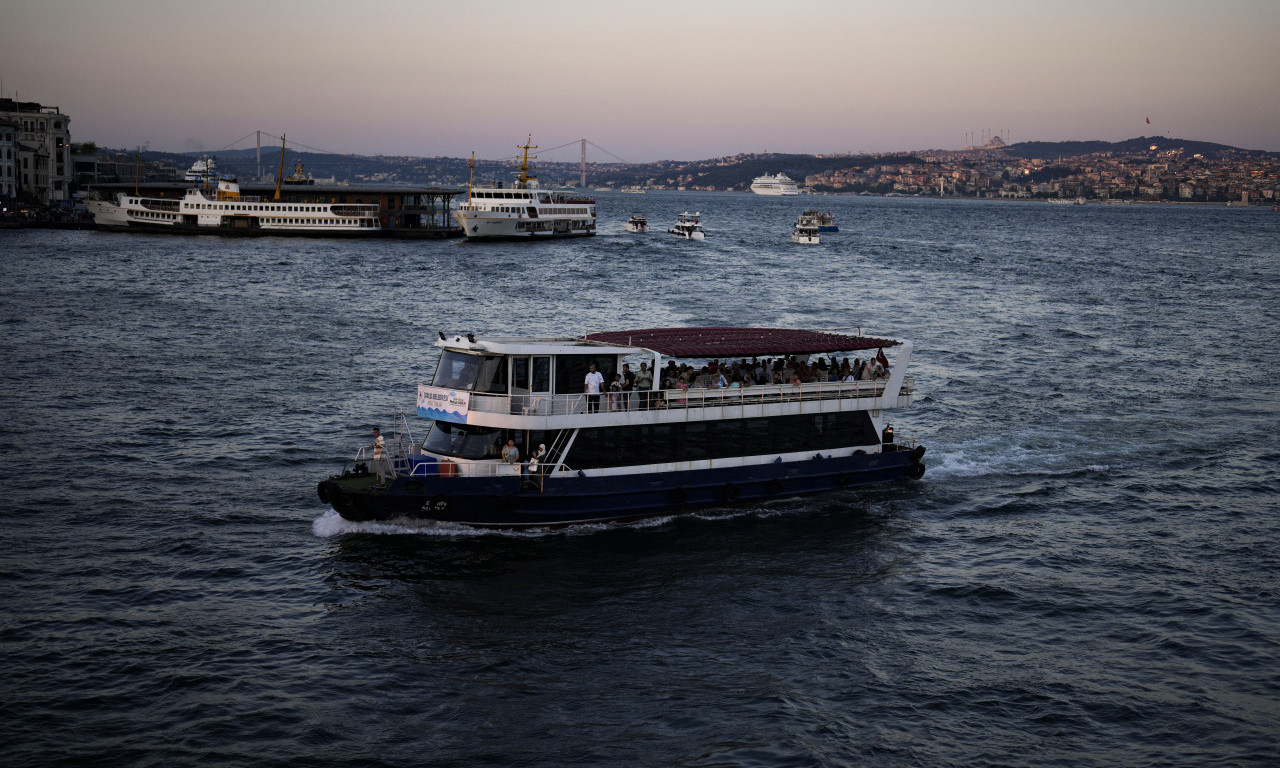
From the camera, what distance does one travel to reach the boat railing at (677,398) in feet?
91.1

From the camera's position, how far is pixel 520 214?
457 ft

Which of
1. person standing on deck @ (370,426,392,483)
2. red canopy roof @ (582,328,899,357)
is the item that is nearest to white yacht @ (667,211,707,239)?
red canopy roof @ (582,328,899,357)

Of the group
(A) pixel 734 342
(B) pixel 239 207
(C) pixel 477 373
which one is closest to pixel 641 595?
(C) pixel 477 373

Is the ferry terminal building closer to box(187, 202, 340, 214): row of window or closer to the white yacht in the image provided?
box(187, 202, 340, 214): row of window

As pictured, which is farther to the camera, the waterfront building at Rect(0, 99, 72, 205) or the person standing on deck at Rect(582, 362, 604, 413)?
the waterfront building at Rect(0, 99, 72, 205)

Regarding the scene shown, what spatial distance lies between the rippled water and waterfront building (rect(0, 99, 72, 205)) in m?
114

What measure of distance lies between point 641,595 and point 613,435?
17.7 ft

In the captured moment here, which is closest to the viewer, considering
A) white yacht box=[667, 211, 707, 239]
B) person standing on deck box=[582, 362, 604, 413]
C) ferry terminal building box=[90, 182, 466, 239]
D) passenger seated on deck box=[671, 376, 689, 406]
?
person standing on deck box=[582, 362, 604, 413]

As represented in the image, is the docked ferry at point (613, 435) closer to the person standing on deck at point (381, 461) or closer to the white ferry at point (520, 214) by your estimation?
the person standing on deck at point (381, 461)

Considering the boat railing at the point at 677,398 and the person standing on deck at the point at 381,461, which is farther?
the boat railing at the point at 677,398

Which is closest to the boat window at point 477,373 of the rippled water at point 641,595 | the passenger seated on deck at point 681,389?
the rippled water at point 641,595

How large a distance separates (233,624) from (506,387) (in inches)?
347

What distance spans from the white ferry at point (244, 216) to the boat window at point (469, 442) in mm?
115480

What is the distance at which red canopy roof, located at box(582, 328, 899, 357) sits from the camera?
99.7 ft
